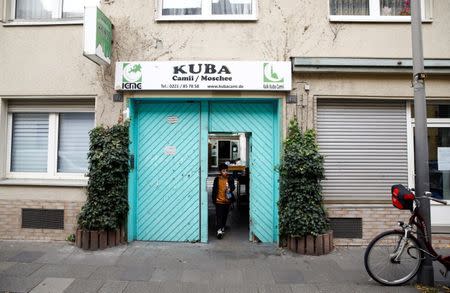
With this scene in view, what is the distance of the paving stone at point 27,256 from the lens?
209 inches

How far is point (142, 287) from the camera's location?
172 inches

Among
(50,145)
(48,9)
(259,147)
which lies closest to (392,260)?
(259,147)

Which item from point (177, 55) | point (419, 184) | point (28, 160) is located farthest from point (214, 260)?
point (28, 160)

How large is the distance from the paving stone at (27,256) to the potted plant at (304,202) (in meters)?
4.32

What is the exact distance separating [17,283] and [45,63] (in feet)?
13.5

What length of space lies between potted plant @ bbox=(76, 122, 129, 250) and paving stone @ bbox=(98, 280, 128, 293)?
1.44 metres

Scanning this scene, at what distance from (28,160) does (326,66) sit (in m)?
6.34

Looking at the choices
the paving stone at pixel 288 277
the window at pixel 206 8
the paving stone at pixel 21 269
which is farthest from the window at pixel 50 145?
the paving stone at pixel 288 277

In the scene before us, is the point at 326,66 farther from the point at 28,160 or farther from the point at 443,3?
the point at 28,160

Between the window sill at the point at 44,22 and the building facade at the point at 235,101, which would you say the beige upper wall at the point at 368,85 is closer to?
the building facade at the point at 235,101

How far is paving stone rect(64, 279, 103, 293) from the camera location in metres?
4.27

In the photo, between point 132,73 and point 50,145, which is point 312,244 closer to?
point 132,73

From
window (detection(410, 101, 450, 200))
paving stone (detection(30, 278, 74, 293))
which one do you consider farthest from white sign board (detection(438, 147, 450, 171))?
paving stone (detection(30, 278, 74, 293))

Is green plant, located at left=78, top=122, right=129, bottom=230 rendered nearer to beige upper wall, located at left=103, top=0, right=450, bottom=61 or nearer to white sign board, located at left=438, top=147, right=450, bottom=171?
beige upper wall, located at left=103, top=0, right=450, bottom=61
